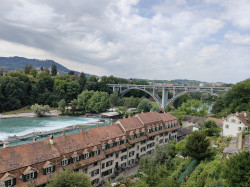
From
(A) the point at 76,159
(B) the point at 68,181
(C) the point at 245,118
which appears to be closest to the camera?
(B) the point at 68,181

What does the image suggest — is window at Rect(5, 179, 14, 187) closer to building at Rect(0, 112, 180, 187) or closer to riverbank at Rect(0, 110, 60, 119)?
building at Rect(0, 112, 180, 187)

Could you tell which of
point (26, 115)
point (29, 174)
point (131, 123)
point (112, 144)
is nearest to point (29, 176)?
point (29, 174)

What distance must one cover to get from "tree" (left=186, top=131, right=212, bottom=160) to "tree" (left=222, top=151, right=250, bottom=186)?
7.97 meters

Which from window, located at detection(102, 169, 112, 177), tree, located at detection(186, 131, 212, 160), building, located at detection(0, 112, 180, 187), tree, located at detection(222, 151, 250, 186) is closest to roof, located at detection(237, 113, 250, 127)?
tree, located at detection(186, 131, 212, 160)

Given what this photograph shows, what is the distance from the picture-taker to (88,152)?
19.5 metres

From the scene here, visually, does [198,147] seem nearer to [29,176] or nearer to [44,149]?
[44,149]

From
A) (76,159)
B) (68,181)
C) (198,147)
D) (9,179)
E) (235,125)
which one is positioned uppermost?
(235,125)

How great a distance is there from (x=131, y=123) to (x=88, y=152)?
9783 mm

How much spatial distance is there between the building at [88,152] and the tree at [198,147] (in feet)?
24.1

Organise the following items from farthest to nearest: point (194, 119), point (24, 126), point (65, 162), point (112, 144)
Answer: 1. point (24, 126)
2. point (194, 119)
3. point (112, 144)
4. point (65, 162)

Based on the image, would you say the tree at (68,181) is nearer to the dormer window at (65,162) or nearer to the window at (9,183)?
the window at (9,183)

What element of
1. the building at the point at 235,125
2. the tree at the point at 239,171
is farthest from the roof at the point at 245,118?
the tree at the point at 239,171

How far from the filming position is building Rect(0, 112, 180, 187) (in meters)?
15.0

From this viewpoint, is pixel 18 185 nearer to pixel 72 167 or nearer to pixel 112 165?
pixel 72 167
